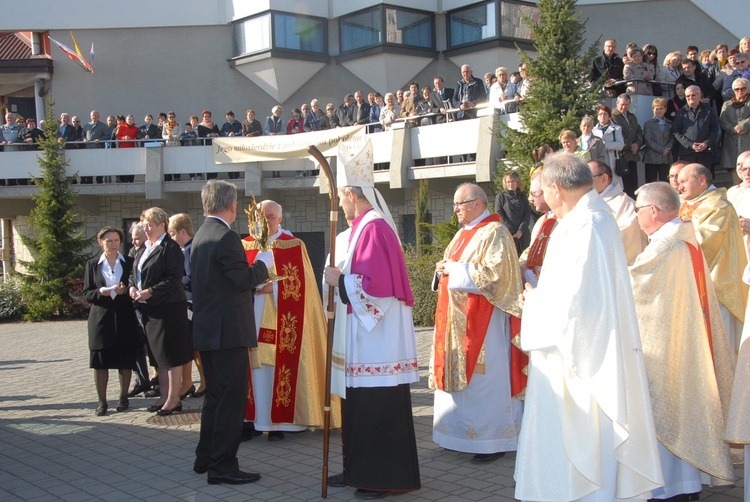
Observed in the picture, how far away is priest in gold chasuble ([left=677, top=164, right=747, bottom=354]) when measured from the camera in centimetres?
559

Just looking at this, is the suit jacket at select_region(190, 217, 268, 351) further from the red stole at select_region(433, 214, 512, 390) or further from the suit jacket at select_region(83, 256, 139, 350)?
the suit jacket at select_region(83, 256, 139, 350)

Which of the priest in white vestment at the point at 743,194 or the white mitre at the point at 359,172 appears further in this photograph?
the priest in white vestment at the point at 743,194

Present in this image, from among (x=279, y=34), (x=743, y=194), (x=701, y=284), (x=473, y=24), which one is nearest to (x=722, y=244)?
(x=743, y=194)

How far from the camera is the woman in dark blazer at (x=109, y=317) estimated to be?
7660 millimetres

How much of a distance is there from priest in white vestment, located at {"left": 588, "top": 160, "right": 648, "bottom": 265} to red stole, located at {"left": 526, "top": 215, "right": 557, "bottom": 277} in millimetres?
439

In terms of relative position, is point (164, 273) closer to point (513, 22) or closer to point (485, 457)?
point (485, 457)

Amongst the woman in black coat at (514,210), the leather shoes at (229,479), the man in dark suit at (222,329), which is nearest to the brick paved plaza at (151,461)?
the leather shoes at (229,479)

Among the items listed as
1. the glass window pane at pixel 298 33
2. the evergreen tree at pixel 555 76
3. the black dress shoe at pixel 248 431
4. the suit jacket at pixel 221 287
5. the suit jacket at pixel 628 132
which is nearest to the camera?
the suit jacket at pixel 221 287

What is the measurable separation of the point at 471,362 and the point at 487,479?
871mm

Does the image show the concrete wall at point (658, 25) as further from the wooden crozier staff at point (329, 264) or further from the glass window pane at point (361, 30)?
the wooden crozier staff at point (329, 264)

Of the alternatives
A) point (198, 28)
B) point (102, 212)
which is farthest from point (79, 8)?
point (102, 212)

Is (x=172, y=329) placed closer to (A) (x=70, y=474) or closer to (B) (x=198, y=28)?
(A) (x=70, y=474)

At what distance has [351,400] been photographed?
16.9 feet

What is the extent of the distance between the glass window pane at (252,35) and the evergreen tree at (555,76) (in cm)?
1180
